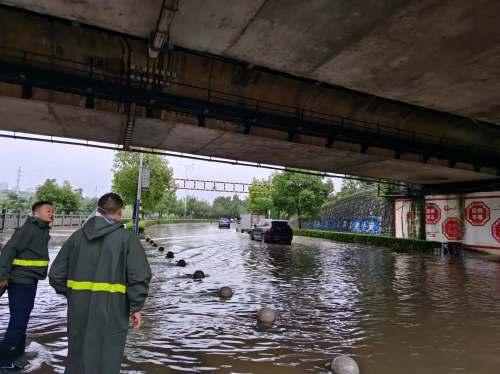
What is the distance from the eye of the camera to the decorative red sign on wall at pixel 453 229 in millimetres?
20500

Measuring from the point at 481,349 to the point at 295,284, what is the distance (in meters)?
5.11

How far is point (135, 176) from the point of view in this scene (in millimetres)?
28719

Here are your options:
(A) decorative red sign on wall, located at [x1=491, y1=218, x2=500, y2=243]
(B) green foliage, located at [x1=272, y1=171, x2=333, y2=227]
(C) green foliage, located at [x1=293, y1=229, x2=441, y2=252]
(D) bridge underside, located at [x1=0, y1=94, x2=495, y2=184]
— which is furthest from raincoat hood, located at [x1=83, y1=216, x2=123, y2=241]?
(B) green foliage, located at [x1=272, y1=171, x2=333, y2=227]

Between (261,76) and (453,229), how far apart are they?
17.6m

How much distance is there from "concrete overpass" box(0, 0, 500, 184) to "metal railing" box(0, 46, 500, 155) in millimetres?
36

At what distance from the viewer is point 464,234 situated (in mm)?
20281

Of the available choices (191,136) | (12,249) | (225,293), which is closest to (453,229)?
(191,136)

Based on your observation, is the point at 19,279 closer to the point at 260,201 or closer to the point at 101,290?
the point at 101,290

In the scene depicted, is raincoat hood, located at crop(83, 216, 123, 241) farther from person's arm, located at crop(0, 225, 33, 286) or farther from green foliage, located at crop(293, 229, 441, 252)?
green foliage, located at crop(293, 229, 441, 252)

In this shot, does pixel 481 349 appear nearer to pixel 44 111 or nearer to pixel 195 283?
pixel 195 283

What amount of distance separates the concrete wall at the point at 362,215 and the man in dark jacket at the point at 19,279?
2559cm

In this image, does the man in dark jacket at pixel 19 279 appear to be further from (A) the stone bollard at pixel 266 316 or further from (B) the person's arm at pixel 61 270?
(A) the stone bollard at pixel 266 316

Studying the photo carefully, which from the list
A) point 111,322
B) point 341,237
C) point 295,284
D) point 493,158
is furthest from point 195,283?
point 341,237

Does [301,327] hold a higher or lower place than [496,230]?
lower
